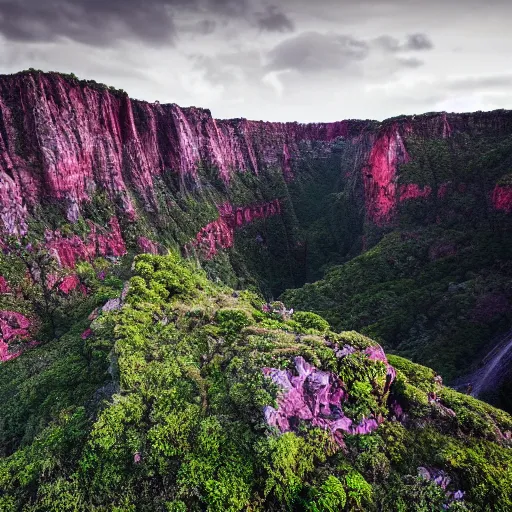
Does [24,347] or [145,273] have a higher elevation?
[145,273]

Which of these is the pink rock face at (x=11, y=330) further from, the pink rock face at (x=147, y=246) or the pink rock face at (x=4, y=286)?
the pink rock face at (x=147, y=246)

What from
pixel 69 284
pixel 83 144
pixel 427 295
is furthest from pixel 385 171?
pixel 69 284

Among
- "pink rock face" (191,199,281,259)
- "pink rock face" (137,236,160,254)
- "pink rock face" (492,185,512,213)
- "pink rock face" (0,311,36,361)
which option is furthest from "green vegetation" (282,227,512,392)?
"pink rock face" (0,311,36,361)

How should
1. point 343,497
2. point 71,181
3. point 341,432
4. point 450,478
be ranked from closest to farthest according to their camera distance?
1. point 343,497
2. point 450,478
3. point 341,432
4. point 71,181

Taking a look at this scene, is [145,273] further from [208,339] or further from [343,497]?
[343,497]

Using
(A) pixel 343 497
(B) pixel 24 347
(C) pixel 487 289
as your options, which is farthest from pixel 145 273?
(C) pixel 487 289

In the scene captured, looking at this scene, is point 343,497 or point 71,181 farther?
point 71,181

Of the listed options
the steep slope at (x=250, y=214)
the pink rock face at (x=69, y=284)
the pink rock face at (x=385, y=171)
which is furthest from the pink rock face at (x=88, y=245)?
the pink rock face at (x=385, y=171)
